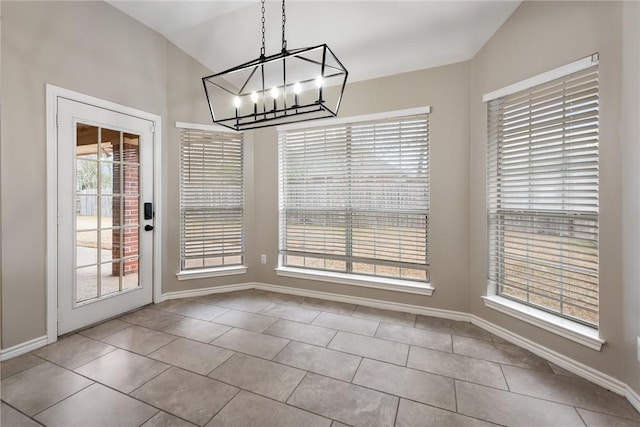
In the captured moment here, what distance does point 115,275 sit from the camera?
2812mm

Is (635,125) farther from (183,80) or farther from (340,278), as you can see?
(183,80)

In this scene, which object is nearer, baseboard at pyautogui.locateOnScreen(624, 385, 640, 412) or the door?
baseboard at pyautogui.locateOnScreen(624, 385, 640, 412)

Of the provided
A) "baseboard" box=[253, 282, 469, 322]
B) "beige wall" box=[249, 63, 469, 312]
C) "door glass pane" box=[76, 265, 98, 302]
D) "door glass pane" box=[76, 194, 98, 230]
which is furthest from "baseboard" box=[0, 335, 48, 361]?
"beige wall" box=[249, 63, 469, 312]

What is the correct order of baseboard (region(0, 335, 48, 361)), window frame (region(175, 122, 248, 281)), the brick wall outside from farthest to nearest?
1. window frame (region(175, 122, 248, 281))
2. the brick wall outside
3. baseboard (region(0, 335, 48, 361))

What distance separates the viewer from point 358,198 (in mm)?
3305

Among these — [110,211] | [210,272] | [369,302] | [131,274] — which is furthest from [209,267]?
[369,302]

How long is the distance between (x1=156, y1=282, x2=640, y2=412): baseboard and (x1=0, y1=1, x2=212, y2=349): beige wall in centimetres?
37

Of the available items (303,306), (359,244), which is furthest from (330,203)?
(303,306)

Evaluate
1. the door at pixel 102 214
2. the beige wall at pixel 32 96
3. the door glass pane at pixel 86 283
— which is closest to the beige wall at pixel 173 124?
the door at pixel 102 214

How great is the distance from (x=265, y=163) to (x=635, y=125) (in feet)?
10.9

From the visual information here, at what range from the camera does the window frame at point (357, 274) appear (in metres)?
3.02

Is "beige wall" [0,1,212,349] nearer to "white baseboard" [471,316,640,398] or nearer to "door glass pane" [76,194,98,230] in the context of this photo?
"door glass pane" [76,194,98,230]

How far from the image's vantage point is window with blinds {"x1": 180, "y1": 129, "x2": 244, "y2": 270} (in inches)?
136

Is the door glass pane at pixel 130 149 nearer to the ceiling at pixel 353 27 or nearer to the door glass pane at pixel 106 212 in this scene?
A: the door glass pane at pixel 106 212
